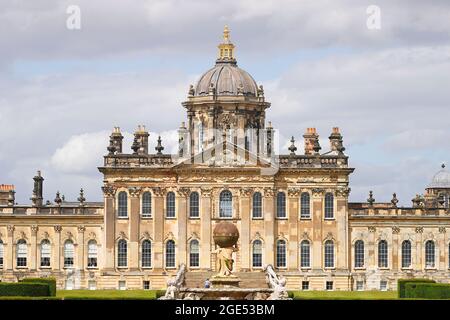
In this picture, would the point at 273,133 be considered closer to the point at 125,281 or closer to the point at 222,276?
the point at 125,281

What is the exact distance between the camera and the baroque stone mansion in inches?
3428

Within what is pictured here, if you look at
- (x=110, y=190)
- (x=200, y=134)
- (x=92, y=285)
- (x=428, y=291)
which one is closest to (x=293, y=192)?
(x=200, y=134)

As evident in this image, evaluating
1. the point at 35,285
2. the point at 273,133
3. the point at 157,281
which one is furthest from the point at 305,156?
the point at 35,285

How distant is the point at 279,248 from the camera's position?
87.6m

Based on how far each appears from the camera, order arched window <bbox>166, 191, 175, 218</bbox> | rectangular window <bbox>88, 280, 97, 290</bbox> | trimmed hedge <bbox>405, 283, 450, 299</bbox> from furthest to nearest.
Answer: arched window <bbox>166, 191, 175, 218</bbox> < rectangular window <bbox>88, 280, 97, 290</bbox> < trimmed hedge <bbox>405, 283, 450, 299</bbox>

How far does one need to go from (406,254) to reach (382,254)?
1240 millimetres

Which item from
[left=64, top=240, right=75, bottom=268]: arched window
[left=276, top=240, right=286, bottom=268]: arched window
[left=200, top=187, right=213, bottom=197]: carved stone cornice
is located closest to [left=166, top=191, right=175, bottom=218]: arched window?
[left=200, top=187, right=213, bottom=197]: carved stone cornice

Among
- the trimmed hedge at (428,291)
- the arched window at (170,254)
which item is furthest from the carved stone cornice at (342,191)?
the trimmed hedge at (428,291)

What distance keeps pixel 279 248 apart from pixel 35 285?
823 inches

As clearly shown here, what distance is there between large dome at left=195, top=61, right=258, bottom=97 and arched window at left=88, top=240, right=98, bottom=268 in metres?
10.2

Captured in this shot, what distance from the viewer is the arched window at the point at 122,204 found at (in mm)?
87250

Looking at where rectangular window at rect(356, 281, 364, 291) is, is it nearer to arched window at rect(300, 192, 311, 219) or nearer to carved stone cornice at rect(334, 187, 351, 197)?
arched window at rect(300, 192, 311, 219)

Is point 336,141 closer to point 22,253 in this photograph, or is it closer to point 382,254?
point 382,254
